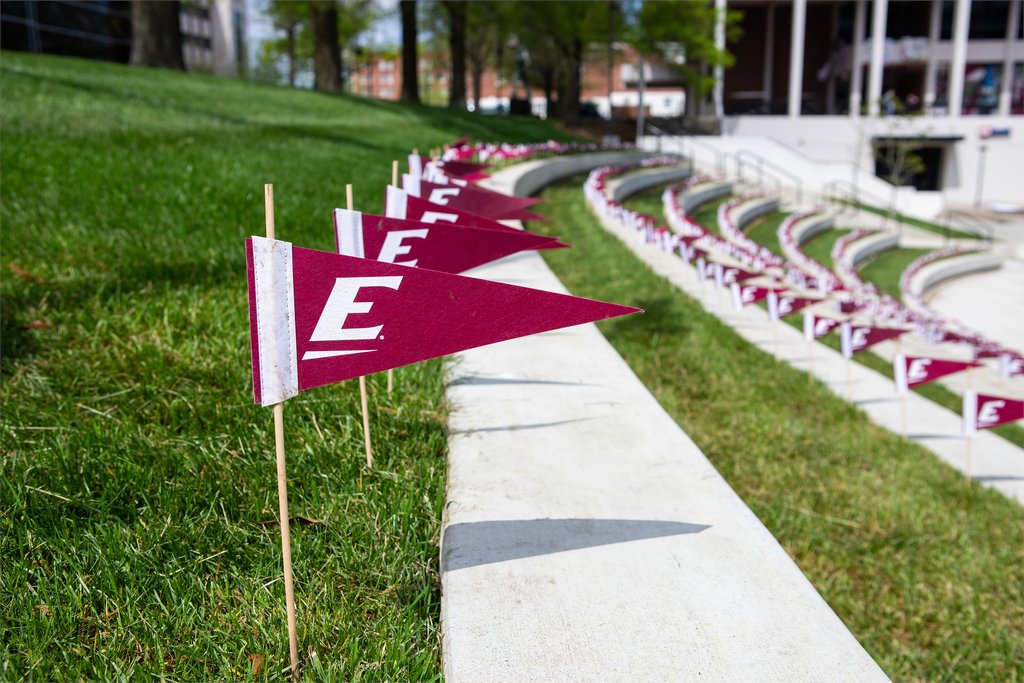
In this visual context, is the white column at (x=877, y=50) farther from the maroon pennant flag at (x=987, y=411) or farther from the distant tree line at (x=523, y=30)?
the maroon pennant flag at (x=987, y=411)

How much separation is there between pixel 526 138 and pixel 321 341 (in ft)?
73.5

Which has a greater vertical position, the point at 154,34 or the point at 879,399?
the point at 154,34

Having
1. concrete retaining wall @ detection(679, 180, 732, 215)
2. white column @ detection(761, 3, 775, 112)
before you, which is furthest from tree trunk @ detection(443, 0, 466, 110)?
white column @ detection(761, 3, 775, 112)

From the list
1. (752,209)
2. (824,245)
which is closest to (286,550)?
(824,245)

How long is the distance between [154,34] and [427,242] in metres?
20.1

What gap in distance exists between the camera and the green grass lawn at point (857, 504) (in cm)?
367

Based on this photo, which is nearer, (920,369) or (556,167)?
(920,369)

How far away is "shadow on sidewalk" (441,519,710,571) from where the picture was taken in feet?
8.20

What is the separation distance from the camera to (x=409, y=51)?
95.4 feet

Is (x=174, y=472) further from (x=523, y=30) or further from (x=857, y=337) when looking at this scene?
(x=523, y=30)

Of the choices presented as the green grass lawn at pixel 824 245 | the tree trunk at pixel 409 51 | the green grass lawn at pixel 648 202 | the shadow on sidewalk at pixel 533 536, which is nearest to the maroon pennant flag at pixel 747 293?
the shadow on sidewalk at pixel 533 536

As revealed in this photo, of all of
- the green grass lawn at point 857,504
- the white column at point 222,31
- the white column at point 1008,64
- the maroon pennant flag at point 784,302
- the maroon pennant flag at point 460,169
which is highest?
the white column at point 222,31

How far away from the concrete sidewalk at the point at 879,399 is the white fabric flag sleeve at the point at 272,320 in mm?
5257

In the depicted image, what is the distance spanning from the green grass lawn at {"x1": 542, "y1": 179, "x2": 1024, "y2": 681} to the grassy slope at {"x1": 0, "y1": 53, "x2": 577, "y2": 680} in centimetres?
202
